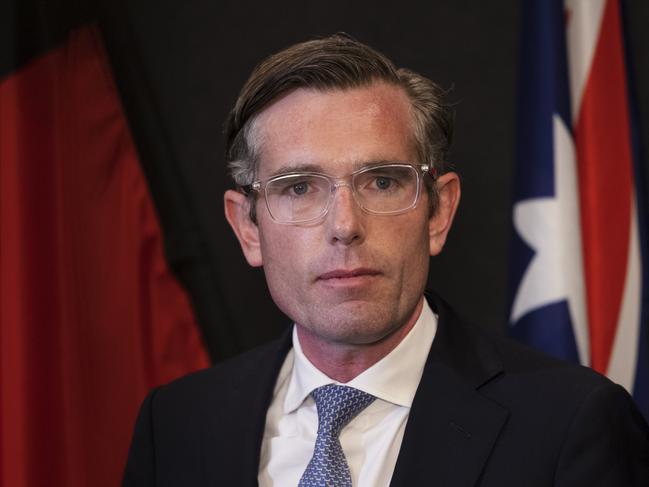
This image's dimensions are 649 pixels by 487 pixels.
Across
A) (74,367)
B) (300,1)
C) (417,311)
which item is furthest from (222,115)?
(417,311)

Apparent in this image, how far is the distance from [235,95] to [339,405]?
1566 mm

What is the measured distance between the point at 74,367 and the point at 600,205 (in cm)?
163

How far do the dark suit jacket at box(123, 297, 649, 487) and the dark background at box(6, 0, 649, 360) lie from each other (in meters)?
0.92

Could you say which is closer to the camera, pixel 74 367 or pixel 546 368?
pixel 546 368

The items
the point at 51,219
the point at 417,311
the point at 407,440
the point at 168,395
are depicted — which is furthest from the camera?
the point at 51,219

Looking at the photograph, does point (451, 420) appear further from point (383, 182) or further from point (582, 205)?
point (582, 205)

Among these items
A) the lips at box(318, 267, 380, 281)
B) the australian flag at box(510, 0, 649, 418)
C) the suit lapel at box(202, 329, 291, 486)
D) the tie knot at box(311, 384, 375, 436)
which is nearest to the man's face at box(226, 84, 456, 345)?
the lips at box(318, 267, 380, 281)

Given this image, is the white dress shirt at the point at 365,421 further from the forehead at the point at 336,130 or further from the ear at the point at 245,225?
the forehead at the point at 336,130

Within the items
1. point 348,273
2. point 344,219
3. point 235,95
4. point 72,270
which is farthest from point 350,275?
point 235,95

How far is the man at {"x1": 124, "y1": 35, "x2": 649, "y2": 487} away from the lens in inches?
72.3

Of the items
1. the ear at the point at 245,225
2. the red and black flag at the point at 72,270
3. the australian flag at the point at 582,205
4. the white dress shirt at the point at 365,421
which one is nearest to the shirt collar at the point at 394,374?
the white dress shirt at the point at 365,421

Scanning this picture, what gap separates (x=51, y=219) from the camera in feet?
9.00

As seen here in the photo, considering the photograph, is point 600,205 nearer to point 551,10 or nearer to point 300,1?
point 551,10

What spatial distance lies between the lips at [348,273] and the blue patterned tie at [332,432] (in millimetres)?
263
